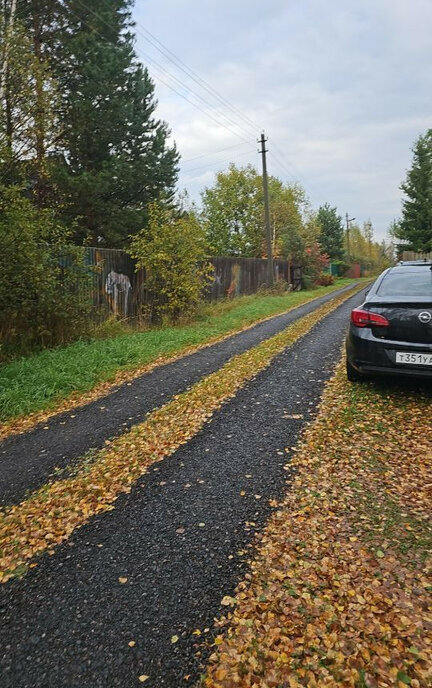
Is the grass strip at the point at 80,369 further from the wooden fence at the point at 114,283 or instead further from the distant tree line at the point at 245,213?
the distant tree line at the point at 245,213

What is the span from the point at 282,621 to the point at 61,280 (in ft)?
25.0

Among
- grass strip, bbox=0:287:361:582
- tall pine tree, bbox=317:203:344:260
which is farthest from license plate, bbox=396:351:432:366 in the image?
tall pine tree, bbox=317:203:344:260

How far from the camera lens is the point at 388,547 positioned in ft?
7.04

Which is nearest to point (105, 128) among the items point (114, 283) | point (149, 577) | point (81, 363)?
point (114, 283)

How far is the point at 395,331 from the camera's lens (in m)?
4.03

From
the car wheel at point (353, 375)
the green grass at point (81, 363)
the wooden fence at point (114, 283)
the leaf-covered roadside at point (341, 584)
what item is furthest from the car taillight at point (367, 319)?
the wooden fence at point (114, 283)

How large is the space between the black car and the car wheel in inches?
11.4

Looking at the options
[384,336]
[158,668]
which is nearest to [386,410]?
[384,336]

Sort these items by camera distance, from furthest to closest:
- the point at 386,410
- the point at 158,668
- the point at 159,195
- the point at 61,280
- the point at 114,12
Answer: the point at 159,195 → the point at 114,12 → the point at 61,280 → the point at 386,410 → the point at 158,668

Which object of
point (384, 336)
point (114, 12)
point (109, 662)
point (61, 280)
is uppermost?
point (114, 12)

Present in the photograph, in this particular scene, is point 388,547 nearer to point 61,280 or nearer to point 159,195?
point 61,280

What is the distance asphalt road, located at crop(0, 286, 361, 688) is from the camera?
1580 millimetres

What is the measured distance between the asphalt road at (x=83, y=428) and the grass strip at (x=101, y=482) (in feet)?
0.66

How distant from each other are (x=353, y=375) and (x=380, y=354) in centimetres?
81
